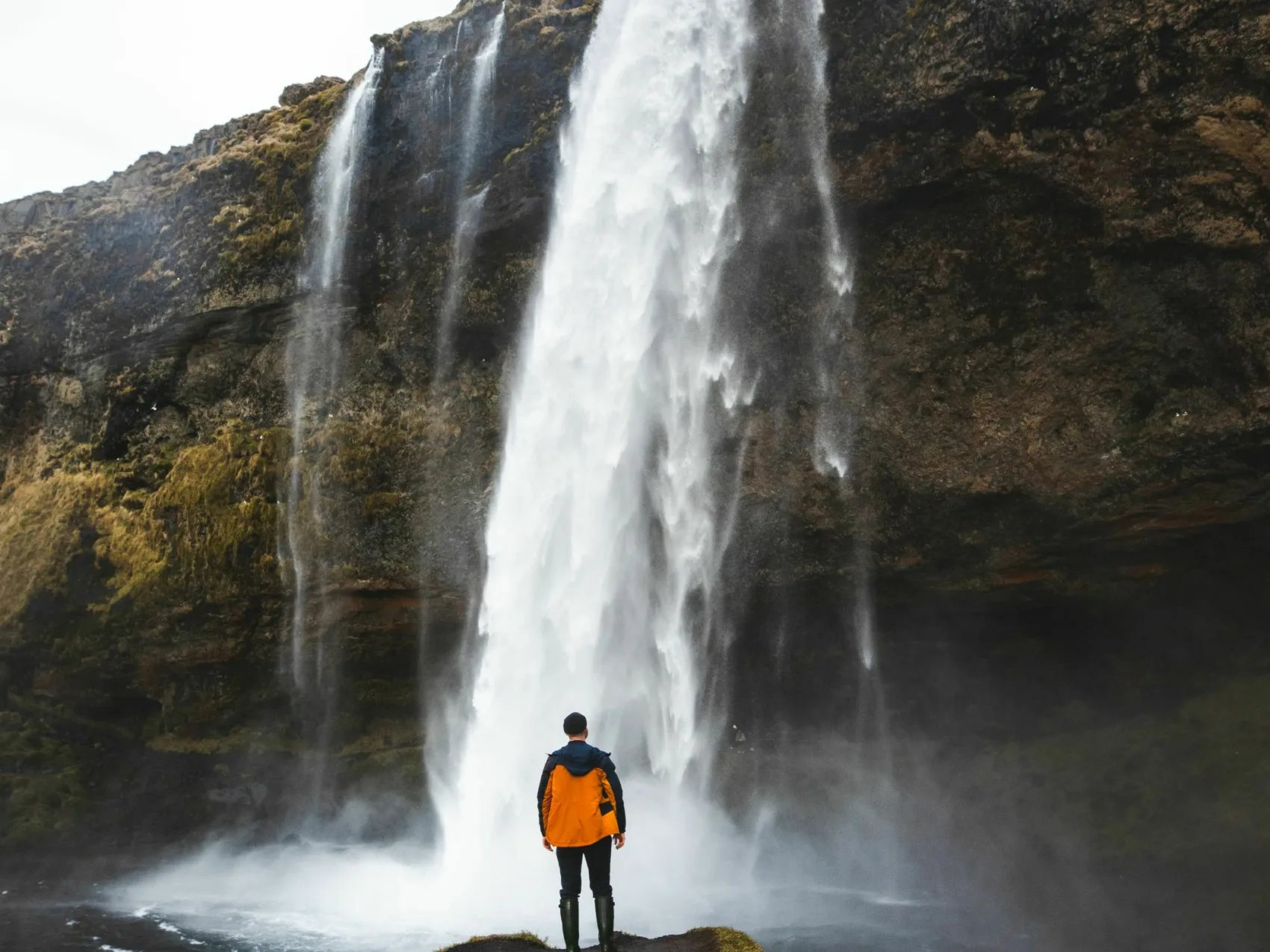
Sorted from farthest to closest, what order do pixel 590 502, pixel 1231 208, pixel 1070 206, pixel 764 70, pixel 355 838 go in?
pixel 355 838
pixel 590 502
pixel 764 70
pixel 1070 206
pixel 1231 208

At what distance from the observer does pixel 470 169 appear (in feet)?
49.9

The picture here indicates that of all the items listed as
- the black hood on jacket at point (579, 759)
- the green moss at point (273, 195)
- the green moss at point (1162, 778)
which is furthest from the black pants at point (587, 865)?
the green moss at point (273, 195)

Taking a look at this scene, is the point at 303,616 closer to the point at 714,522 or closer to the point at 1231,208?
the point at 714,522

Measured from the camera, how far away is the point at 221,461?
1683 centimetres

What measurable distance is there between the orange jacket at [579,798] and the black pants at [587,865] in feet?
0.42

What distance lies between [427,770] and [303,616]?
10.5 ft

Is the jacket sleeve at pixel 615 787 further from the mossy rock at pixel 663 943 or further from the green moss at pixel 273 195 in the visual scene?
the green moss at pixel 273 195

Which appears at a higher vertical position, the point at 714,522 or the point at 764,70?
the point at 764,70

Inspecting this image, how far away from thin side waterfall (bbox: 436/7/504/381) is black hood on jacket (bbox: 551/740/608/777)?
33.0ft

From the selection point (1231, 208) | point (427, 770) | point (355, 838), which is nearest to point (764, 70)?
point (1231, 208)

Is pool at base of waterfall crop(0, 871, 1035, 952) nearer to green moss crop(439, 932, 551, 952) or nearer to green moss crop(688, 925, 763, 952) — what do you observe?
green moss crop(439, 932, 551, 952)

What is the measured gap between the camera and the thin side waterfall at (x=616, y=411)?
1388cm

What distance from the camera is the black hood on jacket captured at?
21.4 feet

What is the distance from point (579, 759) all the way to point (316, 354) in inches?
466
